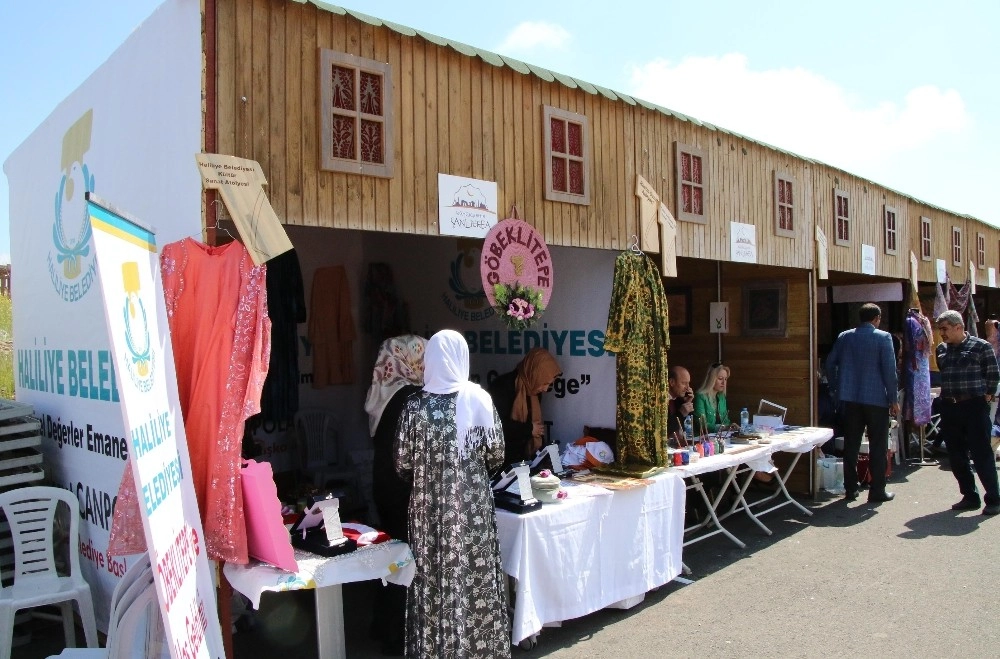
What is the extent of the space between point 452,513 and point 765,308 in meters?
5.39

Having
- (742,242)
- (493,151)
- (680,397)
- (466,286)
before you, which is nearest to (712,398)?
(680,397)

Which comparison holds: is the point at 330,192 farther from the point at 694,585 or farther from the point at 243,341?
the point at 694,585

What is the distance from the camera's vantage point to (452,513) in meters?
3.59

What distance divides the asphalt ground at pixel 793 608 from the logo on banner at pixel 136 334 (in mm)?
2380

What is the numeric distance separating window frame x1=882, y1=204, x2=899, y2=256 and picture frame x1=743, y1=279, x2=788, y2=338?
246 cm

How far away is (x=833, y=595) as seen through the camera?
4.86 m

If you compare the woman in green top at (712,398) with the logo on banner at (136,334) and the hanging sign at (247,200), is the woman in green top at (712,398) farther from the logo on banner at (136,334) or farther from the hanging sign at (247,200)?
the logo on banner at (136,334)

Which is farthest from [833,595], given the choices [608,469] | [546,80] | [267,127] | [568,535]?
[267,127]

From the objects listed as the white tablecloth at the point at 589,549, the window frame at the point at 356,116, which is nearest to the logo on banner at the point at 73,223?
the window frame at the point at 356,116

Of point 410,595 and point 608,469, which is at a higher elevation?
point 608,469

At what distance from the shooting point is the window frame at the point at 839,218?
812 centimetres

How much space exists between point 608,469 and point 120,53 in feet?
12.6

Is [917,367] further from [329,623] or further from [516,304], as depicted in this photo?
[329,623]

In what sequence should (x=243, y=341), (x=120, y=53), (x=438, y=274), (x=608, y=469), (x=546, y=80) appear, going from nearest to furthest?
1. (x=243, y=341)
2. (x=120, y=53)
3. (x=546, y=80)
4. (x=608, y=469)
5. (x=438, y=274)
